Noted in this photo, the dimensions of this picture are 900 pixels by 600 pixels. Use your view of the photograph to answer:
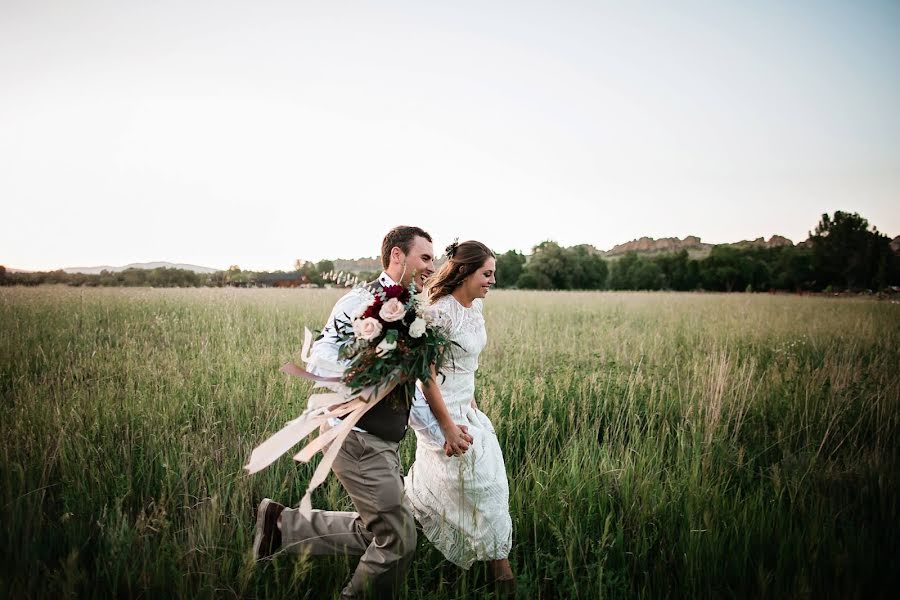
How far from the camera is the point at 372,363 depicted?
2.02 metres

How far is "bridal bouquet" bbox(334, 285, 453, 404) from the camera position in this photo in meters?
1.95

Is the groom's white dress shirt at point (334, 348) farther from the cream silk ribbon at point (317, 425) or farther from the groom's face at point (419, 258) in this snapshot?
the groom's face at point (419, 258)

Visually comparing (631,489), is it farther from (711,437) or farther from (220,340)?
(220,340)

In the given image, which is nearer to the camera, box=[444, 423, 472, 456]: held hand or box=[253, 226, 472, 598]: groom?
box=[253, 226, 472, 598]: groom

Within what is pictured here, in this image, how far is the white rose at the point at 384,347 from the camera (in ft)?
6.30

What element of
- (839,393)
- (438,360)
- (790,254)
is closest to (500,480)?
(438,360)

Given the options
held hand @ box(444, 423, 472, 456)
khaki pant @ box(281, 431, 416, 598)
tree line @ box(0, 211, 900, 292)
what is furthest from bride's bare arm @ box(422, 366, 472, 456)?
tree line @ box(0, 211, 900, 292)

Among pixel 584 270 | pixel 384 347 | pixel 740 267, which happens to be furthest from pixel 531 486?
pixel 740 267

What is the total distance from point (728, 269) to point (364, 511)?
251 ft

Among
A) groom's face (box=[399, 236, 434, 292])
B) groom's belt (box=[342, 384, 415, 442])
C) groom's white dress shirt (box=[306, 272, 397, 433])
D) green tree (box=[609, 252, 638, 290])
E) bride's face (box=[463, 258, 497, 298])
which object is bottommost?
groom's belt (box=[342, 384, 415, 442])

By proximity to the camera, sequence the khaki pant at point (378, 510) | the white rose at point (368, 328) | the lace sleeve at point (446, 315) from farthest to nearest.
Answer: the lace sleeve at point (446, 315) < the khaki pant at point (378, 510) < the white rose at point (368, 328)

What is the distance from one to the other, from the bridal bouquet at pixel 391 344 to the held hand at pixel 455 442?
457 mm

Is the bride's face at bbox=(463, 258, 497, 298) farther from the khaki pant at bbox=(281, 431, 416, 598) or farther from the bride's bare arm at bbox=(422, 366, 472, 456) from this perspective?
the khaki pant at bbox=(281, 431, 416, 598)

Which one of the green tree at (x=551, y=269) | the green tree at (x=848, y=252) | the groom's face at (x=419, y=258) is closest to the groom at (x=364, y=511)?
the groom's face at (x=419, y=258)
